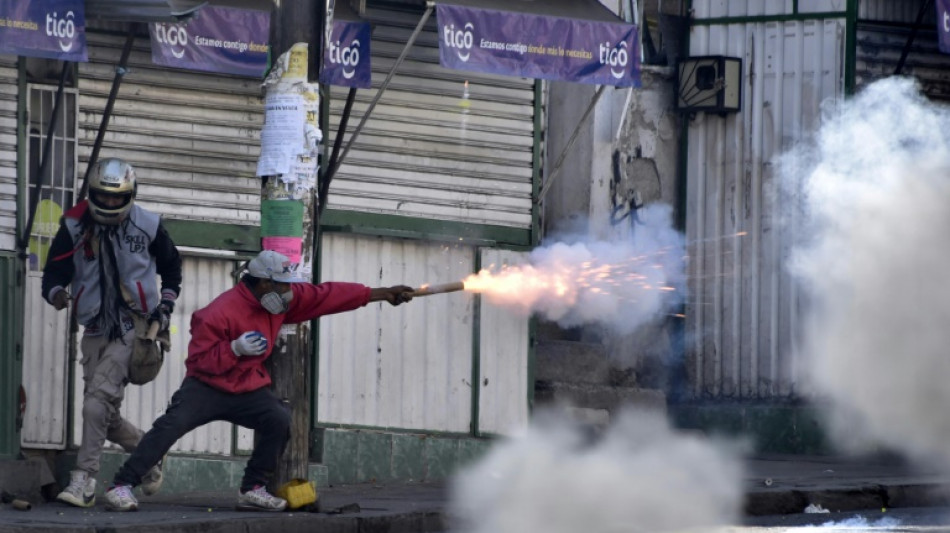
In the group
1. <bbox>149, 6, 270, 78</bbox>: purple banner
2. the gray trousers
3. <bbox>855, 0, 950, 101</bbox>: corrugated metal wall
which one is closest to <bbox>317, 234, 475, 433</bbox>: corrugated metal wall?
<bbox>149, 6, 270, 78</bbox>: purple banner

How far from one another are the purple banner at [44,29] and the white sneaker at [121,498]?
106 inches

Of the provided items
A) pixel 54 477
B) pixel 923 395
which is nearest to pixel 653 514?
pixel 923 395

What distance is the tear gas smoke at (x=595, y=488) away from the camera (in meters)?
9.45

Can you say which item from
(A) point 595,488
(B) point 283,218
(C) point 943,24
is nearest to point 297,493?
(B) point 283,218

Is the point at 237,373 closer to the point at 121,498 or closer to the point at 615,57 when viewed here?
the point at 121,498

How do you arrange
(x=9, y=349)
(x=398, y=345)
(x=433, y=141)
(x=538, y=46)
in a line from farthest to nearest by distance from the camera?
(x=433, y=141)
(x=398, y=345)
(x=538, y=46)
(x=9, y=349)

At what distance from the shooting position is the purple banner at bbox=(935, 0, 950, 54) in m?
15.4

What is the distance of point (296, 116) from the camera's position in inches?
410

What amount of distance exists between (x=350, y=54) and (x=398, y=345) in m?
2.31

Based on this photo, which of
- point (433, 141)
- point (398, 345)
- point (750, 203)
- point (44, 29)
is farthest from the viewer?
point (750, 203)

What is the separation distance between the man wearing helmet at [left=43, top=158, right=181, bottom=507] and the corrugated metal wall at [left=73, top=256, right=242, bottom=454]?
5.30ft

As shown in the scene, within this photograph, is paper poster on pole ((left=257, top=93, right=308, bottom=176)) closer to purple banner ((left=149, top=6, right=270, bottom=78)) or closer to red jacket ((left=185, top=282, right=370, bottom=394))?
red jacket ((left=185, top=282, right=370, bottom=394))

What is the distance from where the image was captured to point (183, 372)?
12.8 metres

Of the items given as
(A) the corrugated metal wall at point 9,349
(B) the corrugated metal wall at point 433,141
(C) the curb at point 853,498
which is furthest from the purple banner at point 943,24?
(A) the corrugated metal wall at point 9,349
